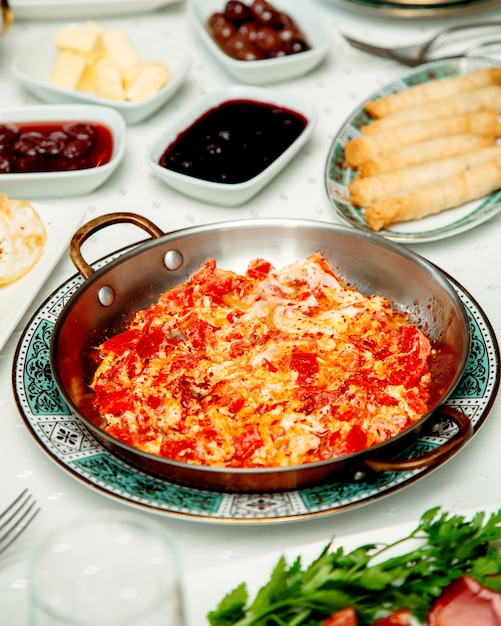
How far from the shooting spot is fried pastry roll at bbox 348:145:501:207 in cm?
278

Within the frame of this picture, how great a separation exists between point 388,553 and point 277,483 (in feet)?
0.86

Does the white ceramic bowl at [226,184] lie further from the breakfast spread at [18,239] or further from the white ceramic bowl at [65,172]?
the breakfast spread at [18,239]

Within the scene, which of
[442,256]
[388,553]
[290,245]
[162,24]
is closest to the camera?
[388,553]

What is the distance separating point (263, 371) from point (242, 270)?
20.4 inches

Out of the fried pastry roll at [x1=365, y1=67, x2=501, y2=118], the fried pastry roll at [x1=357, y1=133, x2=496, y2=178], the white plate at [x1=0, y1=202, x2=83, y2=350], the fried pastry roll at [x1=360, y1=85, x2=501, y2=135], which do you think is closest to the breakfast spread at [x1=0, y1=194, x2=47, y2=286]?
the white plate at [x1=0, y1=202, x2=83, y2=350]

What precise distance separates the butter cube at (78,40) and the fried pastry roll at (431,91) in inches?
46.5

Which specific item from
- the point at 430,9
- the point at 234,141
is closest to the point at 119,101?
the point at 234,141

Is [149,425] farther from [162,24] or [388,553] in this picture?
[162,24]

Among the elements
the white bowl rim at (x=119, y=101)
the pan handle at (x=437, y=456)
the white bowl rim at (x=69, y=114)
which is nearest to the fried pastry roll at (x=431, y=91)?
the white bowl rim at (x=119, y=101)

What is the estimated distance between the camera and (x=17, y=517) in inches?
71.6

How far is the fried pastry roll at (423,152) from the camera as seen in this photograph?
291cm

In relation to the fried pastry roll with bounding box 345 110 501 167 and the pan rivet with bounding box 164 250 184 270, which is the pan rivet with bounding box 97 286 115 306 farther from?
the fried pastry roll with bounding box 345 110 501 167

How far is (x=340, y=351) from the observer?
2.08m

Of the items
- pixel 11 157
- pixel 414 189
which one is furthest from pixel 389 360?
pixel 11 157
